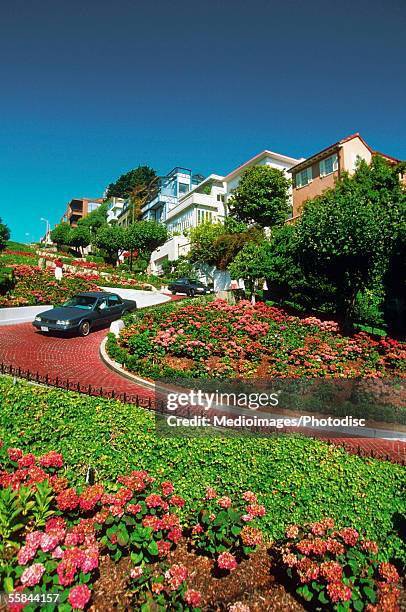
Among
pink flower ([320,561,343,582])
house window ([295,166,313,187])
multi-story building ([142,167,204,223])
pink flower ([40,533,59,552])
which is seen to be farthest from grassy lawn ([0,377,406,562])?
multi-story building ([142,167,204,223])

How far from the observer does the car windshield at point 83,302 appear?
583 inches

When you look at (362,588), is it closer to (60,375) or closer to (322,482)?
(322,482)

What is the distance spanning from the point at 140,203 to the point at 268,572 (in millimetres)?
66718

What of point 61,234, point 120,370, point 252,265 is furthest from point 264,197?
point 61,234

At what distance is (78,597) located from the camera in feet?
9.11

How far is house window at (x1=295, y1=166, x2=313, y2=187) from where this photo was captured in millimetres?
32009

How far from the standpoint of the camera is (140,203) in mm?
65625

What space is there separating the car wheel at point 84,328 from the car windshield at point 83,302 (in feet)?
2.71

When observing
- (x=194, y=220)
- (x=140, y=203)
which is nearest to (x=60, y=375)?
(x=194, y=220)

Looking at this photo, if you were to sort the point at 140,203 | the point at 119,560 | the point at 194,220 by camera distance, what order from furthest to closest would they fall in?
the point at 140,203
the point at 194,220
the point at 119,560

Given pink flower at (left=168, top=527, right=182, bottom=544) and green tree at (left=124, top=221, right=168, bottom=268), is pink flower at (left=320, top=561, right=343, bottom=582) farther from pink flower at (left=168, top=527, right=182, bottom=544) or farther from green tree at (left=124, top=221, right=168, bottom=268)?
green tree at (left=124, top=221, right=168, bottom=268)

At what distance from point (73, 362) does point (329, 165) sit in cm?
2719

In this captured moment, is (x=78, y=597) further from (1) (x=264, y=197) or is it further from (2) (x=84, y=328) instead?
(1) (x=264, y=197)

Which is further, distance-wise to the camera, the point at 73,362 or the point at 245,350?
the point at 245,350
